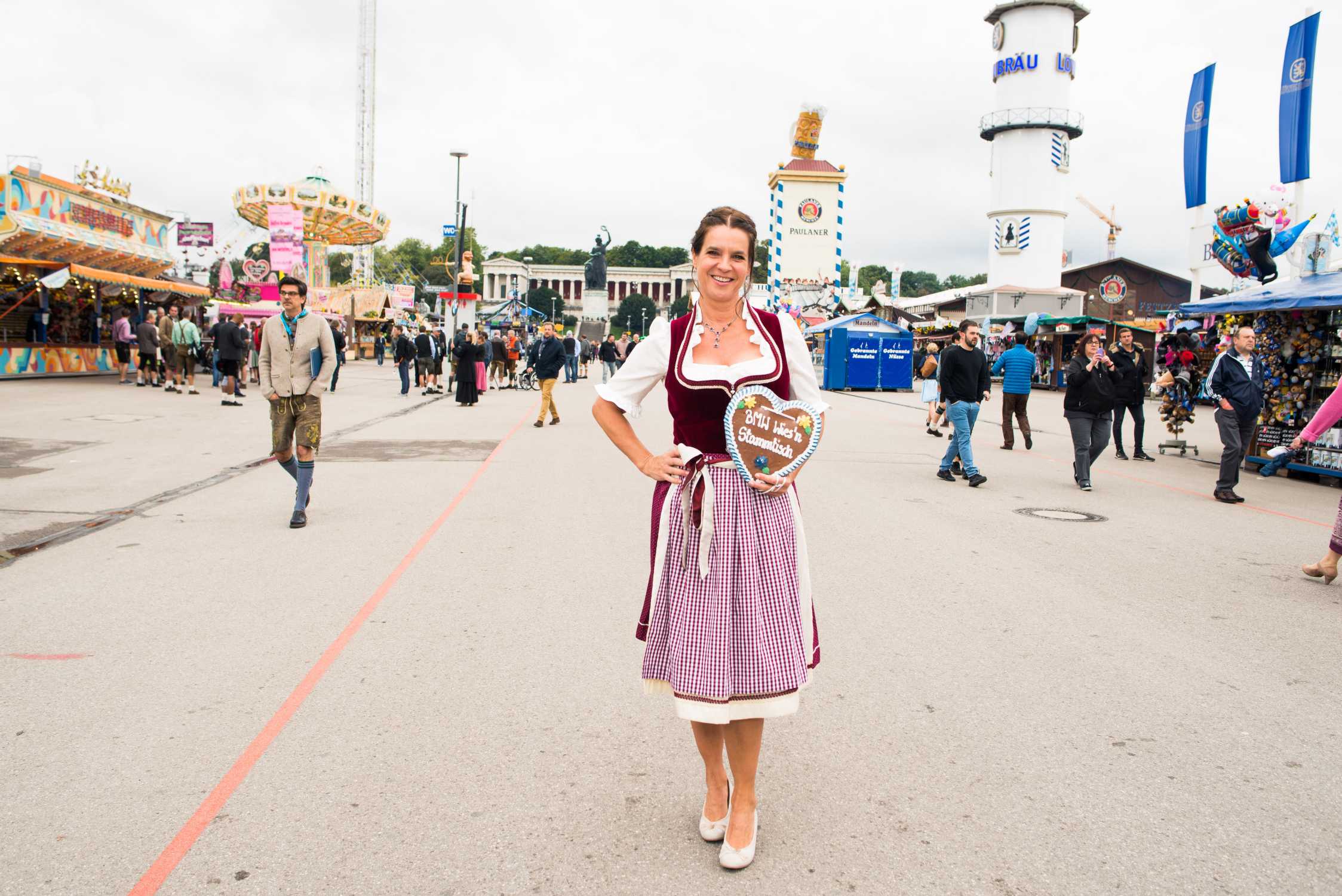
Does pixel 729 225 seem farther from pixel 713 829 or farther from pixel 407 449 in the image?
pixel 407 449

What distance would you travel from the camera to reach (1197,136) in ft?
61.0

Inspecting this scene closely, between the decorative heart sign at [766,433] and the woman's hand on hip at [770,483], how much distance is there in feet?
0.04

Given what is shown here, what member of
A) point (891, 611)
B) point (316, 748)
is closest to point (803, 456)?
point (316, 748)

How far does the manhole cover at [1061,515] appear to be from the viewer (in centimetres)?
859

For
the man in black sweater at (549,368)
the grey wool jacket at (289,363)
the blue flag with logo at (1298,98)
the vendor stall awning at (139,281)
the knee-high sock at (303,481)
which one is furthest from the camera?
the vendor stall awning at (139,281)

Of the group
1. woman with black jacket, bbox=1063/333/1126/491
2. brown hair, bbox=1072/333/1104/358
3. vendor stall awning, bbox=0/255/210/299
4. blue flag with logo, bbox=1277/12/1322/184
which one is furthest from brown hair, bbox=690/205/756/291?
vendor stall awning, bbox=0/255/210/299

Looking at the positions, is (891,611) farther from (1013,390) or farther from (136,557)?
(1013,390)

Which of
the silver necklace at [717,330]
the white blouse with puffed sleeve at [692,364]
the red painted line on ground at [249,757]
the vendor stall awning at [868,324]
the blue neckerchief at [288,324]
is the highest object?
the vendor stall awning at [868,324]

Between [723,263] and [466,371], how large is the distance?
58.5 ft

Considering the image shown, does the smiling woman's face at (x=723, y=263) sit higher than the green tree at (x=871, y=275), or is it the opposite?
the green tree at (x=871, y=275)

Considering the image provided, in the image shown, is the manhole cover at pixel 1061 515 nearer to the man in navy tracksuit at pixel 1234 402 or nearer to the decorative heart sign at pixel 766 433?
the man in navy tracksuit at pixel 1234 402

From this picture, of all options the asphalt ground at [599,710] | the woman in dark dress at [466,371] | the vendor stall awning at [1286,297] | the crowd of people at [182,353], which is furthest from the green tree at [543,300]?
the asphalt ground at [599,710]

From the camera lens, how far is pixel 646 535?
748 cm

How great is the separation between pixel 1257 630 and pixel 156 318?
25850 mm
